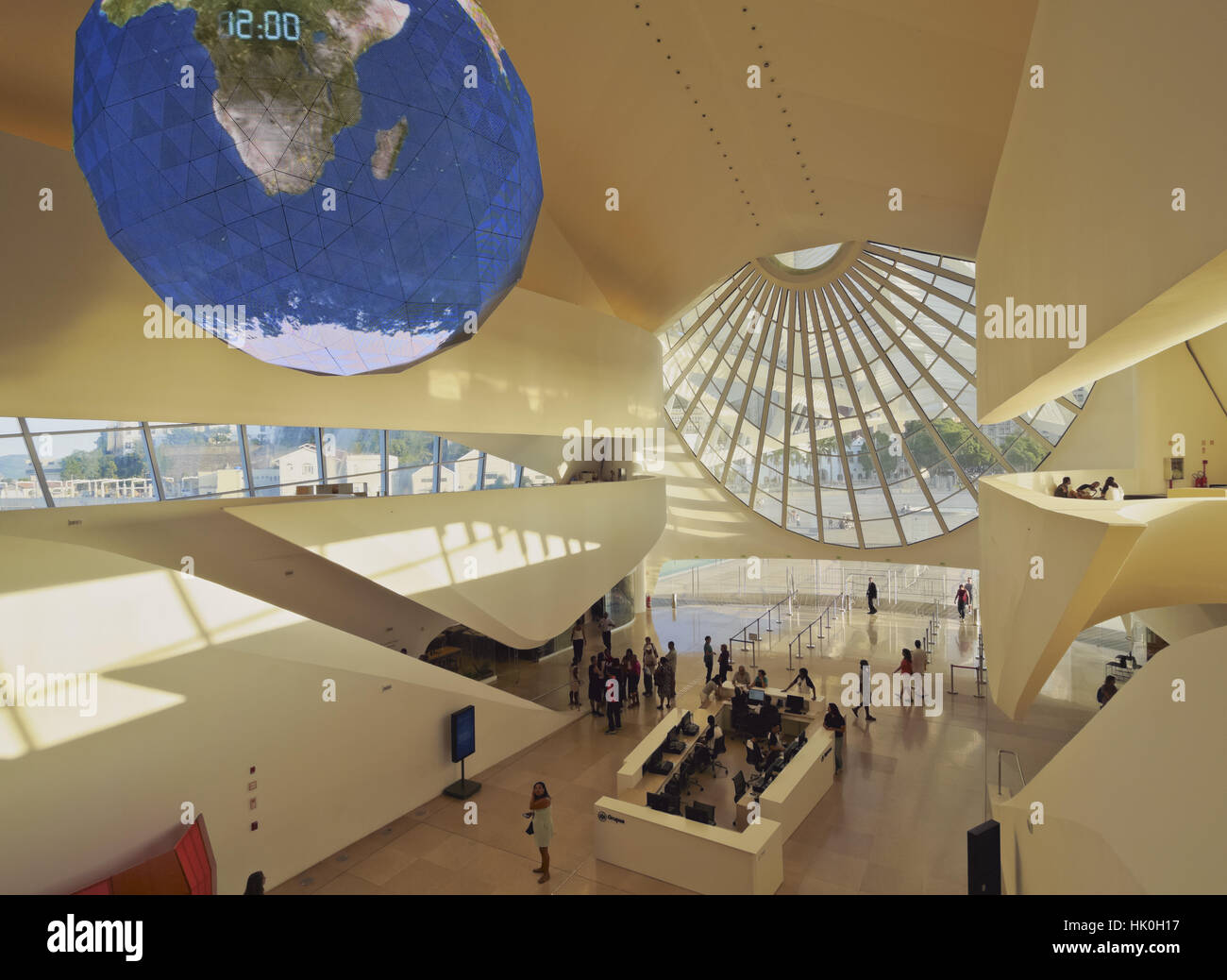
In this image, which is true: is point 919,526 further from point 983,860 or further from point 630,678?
point 983,860

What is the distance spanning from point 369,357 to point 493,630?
9.61 m

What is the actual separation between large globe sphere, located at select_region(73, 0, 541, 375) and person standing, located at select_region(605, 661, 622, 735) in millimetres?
12033

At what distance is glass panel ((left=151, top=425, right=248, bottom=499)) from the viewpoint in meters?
13.7

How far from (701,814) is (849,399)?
17.3 m

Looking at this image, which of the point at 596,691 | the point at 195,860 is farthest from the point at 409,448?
the point at 195,860

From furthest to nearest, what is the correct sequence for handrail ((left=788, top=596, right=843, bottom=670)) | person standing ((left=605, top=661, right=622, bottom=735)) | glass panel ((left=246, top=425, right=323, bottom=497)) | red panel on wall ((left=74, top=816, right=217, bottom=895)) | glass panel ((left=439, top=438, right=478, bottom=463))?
handrail ((left=788, top=596, right=843, bottom=670)) < glass panel ((left=439, top=438, right=478, bottom=463)) < glass panel ((left=246, top=425, right=323, bottom=497)) < person standing ((left=605, top=661, right=622, bottom=735)) < red panel on wall ((left=74, top=816, right=217, bottom=895))

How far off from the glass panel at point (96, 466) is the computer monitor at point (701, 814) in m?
11.4

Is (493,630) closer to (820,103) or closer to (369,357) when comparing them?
(369,357)

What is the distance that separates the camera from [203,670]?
778cm

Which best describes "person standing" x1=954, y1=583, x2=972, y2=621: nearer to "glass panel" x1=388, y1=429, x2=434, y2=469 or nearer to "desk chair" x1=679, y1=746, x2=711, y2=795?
"desk chair" x1=679, y1=746, x2=711, y2=795

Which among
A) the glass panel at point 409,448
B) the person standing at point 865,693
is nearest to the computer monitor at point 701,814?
the person standing at point 865,693

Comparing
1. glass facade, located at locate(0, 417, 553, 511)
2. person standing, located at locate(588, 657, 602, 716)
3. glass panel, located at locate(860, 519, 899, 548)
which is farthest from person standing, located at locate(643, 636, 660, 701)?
glass panel, located at locate(860, 519, 899, 548)
